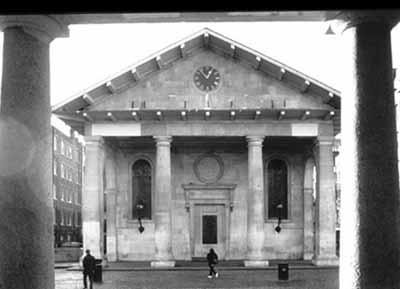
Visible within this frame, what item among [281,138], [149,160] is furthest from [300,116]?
[149,160]

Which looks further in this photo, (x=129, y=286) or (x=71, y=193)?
(x=71, y=193)

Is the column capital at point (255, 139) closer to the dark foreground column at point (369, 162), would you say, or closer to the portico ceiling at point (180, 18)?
the portico ceiling at point (180, 18)

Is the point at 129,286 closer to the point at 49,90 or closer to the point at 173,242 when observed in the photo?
the point at 173,242

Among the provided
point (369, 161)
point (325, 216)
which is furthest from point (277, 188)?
point (369, 161)

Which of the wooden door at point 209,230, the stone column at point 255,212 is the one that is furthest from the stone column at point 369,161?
the wooden door at point 209,230

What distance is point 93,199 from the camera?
31.6 m

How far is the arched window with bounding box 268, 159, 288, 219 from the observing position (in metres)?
36.0

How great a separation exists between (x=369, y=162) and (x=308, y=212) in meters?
28.9

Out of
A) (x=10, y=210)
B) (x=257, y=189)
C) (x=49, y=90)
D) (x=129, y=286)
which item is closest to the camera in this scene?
(x=10, y=210)

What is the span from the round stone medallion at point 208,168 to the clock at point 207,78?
596 cm

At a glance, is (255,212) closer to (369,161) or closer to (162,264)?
(162,264)

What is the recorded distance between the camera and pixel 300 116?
3222 cm

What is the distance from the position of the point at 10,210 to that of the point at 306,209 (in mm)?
29772

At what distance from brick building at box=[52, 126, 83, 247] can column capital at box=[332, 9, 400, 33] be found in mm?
61507
